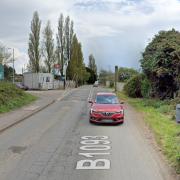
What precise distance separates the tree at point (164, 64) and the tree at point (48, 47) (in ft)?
177

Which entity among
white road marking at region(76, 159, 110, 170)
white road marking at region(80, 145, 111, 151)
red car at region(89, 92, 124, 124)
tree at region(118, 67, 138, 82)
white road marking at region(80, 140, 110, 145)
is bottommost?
white road marking at region(80, 140, 110, 145)

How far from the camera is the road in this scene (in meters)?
9.84

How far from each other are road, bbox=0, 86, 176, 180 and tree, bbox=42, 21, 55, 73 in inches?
2894

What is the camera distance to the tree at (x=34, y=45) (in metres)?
88.0

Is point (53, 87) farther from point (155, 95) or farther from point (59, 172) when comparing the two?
point (59, 172)

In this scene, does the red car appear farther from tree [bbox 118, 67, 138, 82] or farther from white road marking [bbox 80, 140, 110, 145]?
tree [bbox 118, 67, 138, 82]

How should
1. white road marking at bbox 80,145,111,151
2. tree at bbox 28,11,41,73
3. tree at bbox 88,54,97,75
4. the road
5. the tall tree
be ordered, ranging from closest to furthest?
the road → white road marking at bbox 80,145,111,151 → tree at bbox 28,11,41,73 → the tall tree → tree at bbox 88,54,97,75

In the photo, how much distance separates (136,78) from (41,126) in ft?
103

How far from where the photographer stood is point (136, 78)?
50625 mm

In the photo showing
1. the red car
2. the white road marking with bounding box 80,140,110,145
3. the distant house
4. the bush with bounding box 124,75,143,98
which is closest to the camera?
the white road marking with bounding box 80,140,110,145

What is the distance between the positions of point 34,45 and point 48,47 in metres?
5.34

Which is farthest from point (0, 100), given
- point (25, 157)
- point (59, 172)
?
point (59, 172)

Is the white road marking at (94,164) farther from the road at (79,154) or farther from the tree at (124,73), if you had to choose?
the tree at (124,73)

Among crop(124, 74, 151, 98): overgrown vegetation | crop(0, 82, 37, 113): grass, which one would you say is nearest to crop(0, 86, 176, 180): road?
crop(0, 82, 37, 113): grass
